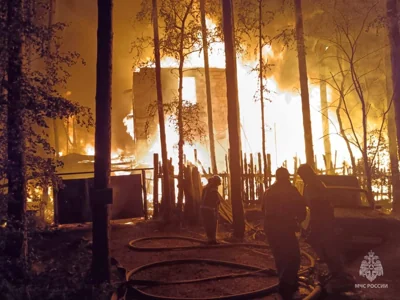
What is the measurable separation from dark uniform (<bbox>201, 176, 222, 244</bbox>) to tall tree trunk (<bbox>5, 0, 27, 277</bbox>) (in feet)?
15.6

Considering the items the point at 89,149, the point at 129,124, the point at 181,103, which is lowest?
the point at 181,103

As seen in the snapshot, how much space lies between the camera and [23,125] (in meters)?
6.84

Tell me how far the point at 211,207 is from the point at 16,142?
17.8ft

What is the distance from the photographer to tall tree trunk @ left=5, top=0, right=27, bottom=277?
258 inches

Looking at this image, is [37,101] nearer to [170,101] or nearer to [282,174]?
[282,174]

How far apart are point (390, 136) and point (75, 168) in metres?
23.7

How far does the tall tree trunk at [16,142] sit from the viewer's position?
6553 mm

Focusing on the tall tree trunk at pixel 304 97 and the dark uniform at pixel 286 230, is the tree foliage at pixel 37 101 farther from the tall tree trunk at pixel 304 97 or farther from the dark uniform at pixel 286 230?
the tall tree trunk at pixel 304 97

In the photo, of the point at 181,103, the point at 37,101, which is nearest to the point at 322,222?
the point at 37,101

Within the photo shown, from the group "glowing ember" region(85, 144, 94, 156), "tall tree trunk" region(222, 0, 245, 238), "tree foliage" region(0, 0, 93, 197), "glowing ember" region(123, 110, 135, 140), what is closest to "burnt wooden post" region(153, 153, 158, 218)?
"tall tree trunk" region(222, 0, 245, 238)

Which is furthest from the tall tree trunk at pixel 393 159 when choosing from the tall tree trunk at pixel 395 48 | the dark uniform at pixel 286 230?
the dark uniform at pixel 286 230

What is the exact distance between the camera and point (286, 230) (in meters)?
6.33

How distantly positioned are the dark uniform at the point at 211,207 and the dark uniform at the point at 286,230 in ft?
13.1

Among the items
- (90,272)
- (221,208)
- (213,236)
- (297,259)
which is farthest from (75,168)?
(297,259)
